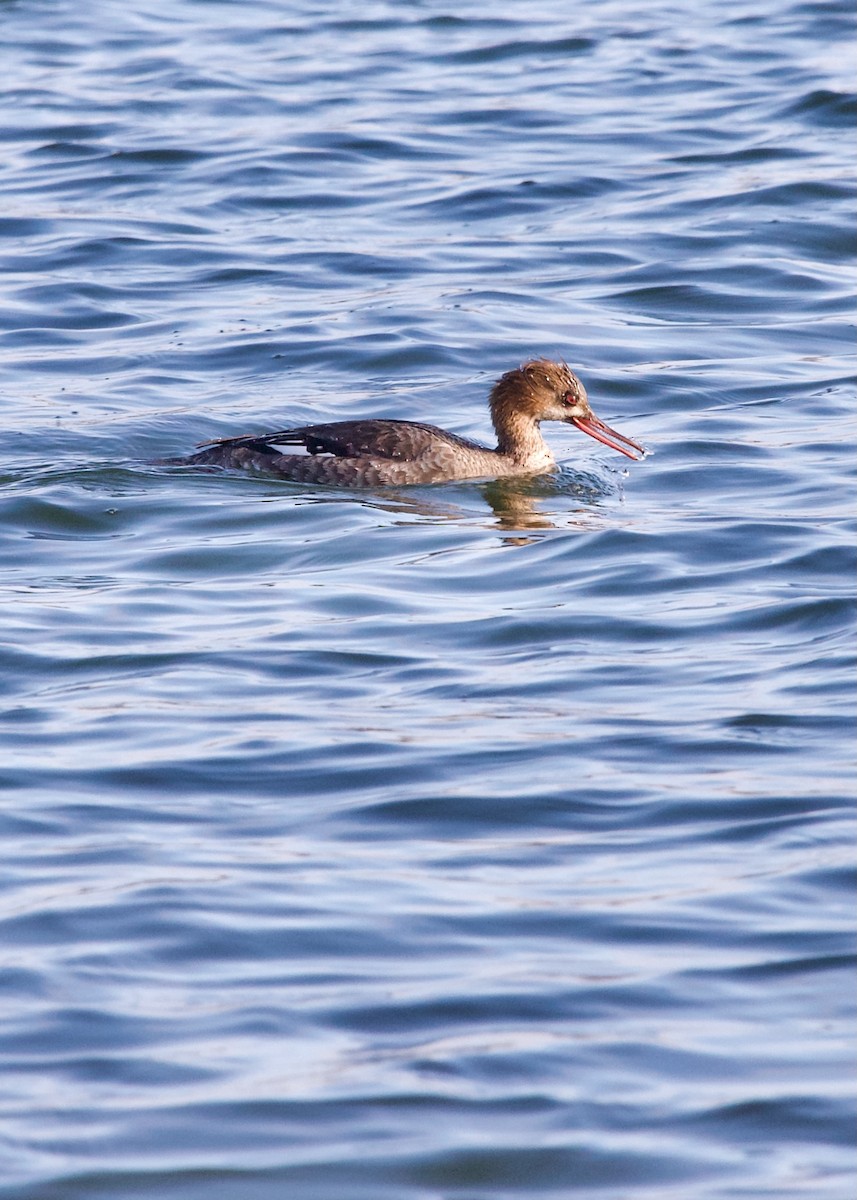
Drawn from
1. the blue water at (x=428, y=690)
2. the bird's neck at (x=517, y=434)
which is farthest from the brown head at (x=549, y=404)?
the blue water at (x=428, y=690)

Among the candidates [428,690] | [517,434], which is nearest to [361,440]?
[517,434]

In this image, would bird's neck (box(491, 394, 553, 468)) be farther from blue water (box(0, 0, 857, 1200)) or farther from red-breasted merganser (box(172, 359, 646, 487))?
blue water (box(0, 0, 857, 1200))

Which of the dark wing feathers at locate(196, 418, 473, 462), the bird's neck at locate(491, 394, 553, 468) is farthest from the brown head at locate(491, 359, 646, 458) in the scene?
the dark wing feathers at locate(196, 418, 473, 462)

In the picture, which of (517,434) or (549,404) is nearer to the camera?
(549,404)

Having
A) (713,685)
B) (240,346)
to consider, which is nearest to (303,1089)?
(713,685)

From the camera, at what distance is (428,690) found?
7.60 metres

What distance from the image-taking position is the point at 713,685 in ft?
24.9

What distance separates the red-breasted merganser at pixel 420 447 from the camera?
1111cm

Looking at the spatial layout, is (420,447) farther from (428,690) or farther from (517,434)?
(428,690)

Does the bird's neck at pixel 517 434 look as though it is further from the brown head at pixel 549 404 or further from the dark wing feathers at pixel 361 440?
the dark wing feathers at pixel 361 440

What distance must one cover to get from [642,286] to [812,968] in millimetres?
10377

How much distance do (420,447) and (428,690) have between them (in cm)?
372

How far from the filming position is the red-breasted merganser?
1111 cm

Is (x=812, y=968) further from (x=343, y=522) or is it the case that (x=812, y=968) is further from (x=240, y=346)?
(x=240, y=346)
